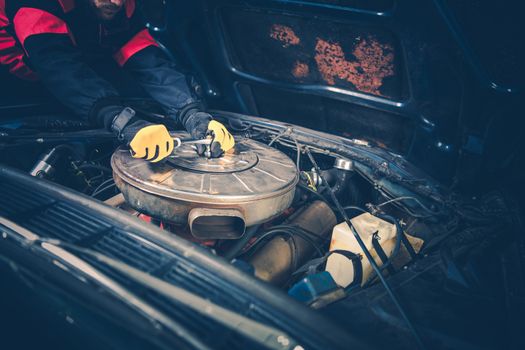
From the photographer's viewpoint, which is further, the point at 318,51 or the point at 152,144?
the point at 318,51

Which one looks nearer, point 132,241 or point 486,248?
point 132,241

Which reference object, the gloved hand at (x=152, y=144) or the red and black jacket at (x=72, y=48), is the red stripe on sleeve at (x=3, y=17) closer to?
the red and black jacket at (x=72, y=48)

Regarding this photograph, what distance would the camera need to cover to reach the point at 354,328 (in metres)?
0.89

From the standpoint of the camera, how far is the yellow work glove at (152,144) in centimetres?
143

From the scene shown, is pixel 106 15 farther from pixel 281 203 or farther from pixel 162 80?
pixel 281 203

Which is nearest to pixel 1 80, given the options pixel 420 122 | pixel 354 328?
pixel 354 328

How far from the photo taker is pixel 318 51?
1.81 meters

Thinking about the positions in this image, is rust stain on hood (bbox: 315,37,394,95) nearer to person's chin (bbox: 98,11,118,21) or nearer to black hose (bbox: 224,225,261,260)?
black hose (bbox: 224,225,261,260)

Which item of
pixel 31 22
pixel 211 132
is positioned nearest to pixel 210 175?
pixel 211 132

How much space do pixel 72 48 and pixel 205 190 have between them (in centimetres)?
141

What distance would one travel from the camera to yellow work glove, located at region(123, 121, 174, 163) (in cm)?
143

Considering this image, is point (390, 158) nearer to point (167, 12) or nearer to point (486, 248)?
point (486, 248)

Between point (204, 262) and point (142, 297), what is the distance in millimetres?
185

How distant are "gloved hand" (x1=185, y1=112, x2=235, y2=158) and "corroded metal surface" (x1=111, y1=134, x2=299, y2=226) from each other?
0.06 m
